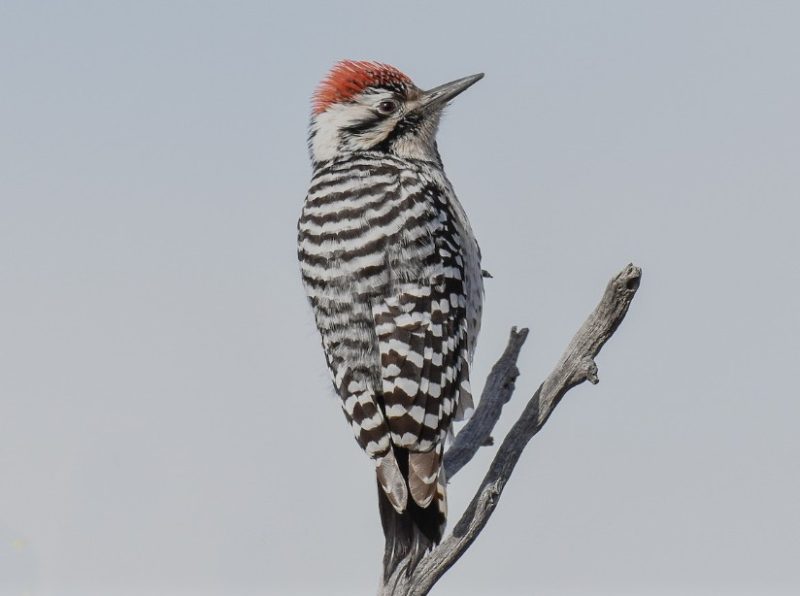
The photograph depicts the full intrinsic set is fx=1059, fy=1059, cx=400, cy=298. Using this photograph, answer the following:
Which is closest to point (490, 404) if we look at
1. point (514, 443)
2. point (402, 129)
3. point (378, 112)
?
point (514, 443)

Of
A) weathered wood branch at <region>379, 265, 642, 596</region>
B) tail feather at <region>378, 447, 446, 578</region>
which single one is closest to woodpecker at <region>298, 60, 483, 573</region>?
tail feather at <region>378, 447, 446, 578</region>

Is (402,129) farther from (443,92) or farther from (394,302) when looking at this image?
(394,302)

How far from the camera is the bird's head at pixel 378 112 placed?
23.9 feet

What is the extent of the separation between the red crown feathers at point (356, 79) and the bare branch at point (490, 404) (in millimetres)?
2064

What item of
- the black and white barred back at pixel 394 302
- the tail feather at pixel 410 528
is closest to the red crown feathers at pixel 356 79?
the black and white barred back at pixel 394 302

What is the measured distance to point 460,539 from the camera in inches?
224

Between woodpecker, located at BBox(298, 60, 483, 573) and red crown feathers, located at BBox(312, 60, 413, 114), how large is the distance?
0.02 metres

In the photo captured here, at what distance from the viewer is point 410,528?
19.5 feet

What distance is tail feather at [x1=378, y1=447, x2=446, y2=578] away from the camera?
19.2 ft

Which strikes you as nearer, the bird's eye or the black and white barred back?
the black and white barred back

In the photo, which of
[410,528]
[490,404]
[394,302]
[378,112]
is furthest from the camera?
[378,112]

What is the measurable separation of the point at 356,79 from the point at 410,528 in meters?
3.17

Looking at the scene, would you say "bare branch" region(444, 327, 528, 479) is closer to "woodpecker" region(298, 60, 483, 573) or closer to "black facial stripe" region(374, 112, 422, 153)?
"woodpecker" region(298, 60, 483, 573)

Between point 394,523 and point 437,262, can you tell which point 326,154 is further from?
point 394,523
